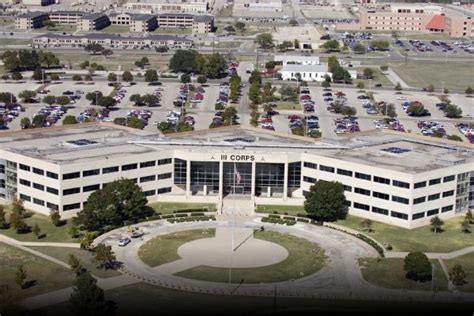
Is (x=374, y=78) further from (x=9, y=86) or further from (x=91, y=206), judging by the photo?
(x=91, y=206)

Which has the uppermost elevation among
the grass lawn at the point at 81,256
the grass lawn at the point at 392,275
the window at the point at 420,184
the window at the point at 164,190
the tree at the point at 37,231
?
the window at the point at 420,184

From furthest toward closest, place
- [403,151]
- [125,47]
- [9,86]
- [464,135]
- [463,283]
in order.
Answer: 1. [125,47]
2. [9,86]
3. [464,135]
4. [403,151]
5. [463,283]

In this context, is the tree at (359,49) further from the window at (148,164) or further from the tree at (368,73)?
the window at (148,164)

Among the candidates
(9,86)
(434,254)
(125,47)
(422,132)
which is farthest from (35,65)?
(434,254)

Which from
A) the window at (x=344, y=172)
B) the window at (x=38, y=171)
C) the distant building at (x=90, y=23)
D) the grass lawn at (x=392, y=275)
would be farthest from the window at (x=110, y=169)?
the distant building at (x=90, y=23)

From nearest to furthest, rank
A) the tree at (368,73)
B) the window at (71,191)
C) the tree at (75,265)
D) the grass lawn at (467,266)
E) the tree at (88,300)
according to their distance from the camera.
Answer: the tree at (88,300)
the tree at (75,265)
the grass lawn at (467,266)
the window at (71,191)
the tree at (368,73)

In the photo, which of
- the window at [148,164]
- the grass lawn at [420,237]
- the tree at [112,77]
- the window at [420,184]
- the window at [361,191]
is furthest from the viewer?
the tree at [112,77]

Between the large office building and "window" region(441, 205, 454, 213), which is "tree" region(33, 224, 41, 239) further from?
"window" region(441, 205, 454, 213)
